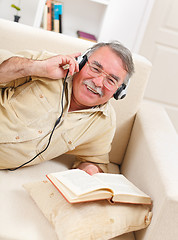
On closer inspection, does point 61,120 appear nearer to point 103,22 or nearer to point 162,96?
point 103,22

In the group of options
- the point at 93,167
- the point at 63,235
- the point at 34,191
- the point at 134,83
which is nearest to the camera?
the point at 63,235

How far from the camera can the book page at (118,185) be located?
1309 millimetres

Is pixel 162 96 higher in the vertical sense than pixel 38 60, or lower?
lower

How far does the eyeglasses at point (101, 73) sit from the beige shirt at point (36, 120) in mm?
109

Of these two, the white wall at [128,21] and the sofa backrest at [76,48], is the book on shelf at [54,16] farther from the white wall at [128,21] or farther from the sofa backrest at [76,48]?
the sofa backrest at [76,48]

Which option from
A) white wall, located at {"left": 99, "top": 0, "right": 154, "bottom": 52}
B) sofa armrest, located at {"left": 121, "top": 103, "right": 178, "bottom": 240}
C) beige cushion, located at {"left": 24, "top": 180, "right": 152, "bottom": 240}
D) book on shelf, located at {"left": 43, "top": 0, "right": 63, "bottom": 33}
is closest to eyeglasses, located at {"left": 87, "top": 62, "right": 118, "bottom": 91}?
sofa armrest, located at {"left": 121, "top": 103, "right": 178, "bottom": 240}

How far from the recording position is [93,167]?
5.32ft

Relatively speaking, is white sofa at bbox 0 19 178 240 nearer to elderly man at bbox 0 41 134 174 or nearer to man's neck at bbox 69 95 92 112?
elderly man at bbox 0 41 134 174

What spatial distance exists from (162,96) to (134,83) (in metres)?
1.83

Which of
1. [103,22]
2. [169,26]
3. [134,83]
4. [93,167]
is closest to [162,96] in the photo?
[169,26]

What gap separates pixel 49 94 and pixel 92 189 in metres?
0.48

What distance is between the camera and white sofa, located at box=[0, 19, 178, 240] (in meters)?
1.22

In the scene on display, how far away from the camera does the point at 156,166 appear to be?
140 centimetres

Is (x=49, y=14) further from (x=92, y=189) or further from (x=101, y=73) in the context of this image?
(x=92, y=189)
